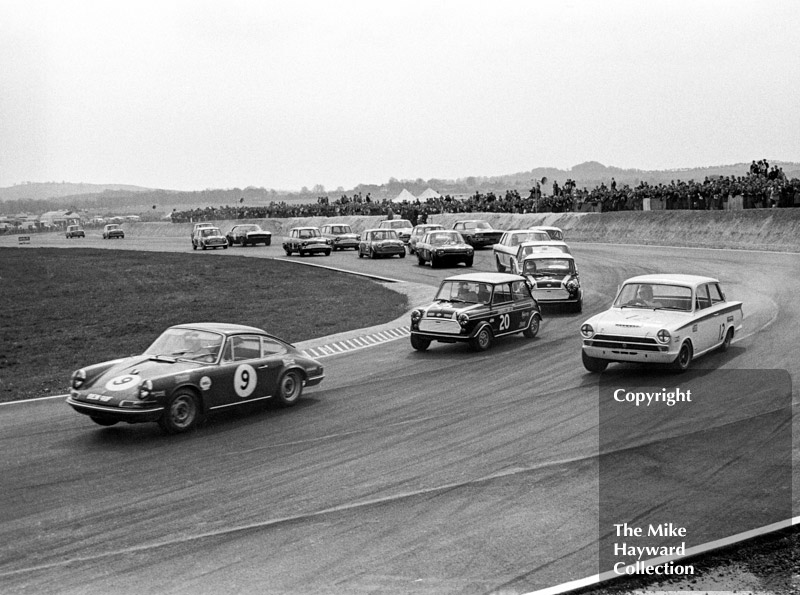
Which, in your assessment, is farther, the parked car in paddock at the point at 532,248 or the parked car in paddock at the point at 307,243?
the parked car in paddock at the point at 307,243

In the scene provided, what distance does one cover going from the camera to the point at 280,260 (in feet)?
133

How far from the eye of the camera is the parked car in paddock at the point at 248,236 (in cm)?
5450

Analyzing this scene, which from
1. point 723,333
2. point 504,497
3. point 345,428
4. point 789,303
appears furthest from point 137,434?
point 789,303

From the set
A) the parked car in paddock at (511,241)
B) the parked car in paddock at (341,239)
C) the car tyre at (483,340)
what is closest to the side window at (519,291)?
the car tyre at (483,340)

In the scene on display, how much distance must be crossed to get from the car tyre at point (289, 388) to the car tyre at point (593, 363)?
440cm

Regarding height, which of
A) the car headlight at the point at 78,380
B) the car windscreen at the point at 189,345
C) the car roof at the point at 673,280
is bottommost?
the car headlight at the point at 78,380

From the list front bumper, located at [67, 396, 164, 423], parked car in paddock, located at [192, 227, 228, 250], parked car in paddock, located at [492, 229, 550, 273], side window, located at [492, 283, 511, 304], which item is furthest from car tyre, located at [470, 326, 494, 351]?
parked car in paddock, located at [192, 227, 228, 250]

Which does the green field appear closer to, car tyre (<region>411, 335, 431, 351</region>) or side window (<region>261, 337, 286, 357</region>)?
car tyre (<region>411, 335, 431, 351</region>)

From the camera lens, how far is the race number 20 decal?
37.2ft

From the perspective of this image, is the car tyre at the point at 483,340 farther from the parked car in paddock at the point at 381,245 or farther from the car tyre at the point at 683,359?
the parked car in paddock at the point at 381,245

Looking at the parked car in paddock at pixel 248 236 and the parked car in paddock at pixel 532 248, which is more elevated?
the parked car in paddock at pixel 532 248

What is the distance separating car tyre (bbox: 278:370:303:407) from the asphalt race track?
0.33 meters

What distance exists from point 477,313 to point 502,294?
3.33 ft

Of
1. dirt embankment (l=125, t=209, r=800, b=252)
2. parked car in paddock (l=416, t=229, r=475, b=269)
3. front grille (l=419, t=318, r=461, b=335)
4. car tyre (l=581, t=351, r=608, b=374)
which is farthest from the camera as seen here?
dirt embankment (l=125, t=209, r=800, b=252)
